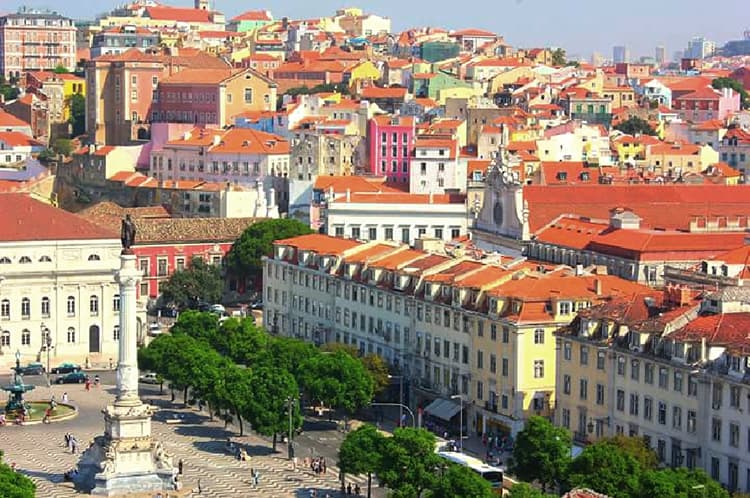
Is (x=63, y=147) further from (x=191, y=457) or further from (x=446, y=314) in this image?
(x=191, y=457)

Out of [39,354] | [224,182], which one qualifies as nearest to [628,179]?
[224,182]

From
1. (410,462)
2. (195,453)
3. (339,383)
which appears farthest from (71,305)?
(410,462)

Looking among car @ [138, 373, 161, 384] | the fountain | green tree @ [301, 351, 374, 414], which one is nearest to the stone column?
green tree @ [301, 351, 374, 414]

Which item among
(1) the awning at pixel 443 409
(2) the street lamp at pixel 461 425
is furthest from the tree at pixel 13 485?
(1) the awning at pixel 443 409

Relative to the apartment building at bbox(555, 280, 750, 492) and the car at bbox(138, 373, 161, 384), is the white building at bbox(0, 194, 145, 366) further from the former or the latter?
the apartment building at bbox(555, 280, 750, 492)

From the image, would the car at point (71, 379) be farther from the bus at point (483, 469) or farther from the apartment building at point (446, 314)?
the bus at point (483, 469)
